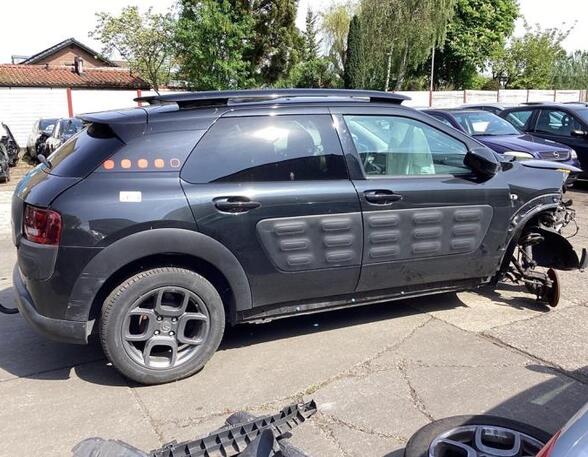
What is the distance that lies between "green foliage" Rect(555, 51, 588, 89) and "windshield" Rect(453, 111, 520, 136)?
1720 inches

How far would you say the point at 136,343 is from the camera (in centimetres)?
355

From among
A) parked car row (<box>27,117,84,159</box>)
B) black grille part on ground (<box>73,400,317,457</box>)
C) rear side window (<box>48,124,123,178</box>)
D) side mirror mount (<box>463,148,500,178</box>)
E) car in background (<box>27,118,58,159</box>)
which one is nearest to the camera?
black grille part on ground (<box>73,400,317,457</box>)

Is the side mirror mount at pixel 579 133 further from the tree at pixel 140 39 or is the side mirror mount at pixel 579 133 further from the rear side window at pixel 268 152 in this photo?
the tree at pixel 140 39

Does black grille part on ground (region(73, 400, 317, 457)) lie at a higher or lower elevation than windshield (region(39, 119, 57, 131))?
lower

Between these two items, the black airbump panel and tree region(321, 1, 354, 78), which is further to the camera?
tree region(321, 1, 354, 78)

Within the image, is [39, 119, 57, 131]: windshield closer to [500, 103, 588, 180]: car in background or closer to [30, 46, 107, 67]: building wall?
[500, 103, 588, 180]: car in background

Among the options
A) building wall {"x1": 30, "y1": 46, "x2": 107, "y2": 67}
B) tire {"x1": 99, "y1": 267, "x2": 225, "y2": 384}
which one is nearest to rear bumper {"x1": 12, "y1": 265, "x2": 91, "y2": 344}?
tire {"x1": 99, "y1": 267, "x2": 225, "y2": 384}

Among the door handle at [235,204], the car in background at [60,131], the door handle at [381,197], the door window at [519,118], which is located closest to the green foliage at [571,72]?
the door window at [519,118]

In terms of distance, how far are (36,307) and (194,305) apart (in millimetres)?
957

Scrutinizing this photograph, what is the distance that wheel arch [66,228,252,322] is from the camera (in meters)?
3.35

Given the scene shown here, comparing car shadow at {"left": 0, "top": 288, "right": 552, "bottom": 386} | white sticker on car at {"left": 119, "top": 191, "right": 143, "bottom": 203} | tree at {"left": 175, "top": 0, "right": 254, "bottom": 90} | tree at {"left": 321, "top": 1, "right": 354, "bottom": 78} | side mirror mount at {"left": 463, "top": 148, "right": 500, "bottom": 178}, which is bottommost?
car shadow at {"left": 0, "top": 288, "right": 552, "bottom": 386}

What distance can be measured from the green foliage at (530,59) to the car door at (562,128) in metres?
37.3

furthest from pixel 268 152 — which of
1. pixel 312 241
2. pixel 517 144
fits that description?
pixel 517 144

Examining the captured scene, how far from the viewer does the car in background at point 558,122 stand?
11.1m
